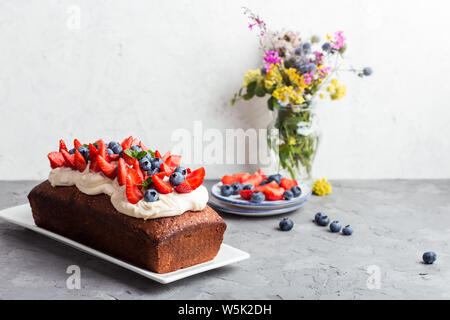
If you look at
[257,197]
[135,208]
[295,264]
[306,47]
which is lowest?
[295,264]

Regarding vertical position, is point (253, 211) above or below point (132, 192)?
below

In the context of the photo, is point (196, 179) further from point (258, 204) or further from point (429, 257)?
point (429, 257)

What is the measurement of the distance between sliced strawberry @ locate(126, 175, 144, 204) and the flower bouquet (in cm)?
104

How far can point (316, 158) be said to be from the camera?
312 centimetres

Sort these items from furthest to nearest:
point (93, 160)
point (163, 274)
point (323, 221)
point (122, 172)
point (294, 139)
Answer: point (294, 139)
point (323, 221)
point (93, 160)
point (122, 172)
point (163, 274)

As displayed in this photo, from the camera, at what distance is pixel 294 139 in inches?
110

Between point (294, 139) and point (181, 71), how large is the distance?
2.15 ft

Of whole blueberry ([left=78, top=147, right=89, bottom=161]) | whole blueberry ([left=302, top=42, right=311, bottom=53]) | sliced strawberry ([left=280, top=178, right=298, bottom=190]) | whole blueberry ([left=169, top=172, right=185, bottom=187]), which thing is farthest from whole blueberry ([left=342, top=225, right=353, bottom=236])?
whole blueberry ([left=78, top=147, right=89, bottom=161])

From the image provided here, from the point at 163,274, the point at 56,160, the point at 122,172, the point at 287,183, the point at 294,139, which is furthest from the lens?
the point at 294,139

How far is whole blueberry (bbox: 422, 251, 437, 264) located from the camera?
1.99 metres

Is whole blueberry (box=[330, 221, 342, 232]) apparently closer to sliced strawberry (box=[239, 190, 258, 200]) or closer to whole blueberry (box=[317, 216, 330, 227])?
whole blueberry (box=[317, 216, 330, 227])

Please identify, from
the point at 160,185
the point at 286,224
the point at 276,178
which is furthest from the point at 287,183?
the point at 160,185
